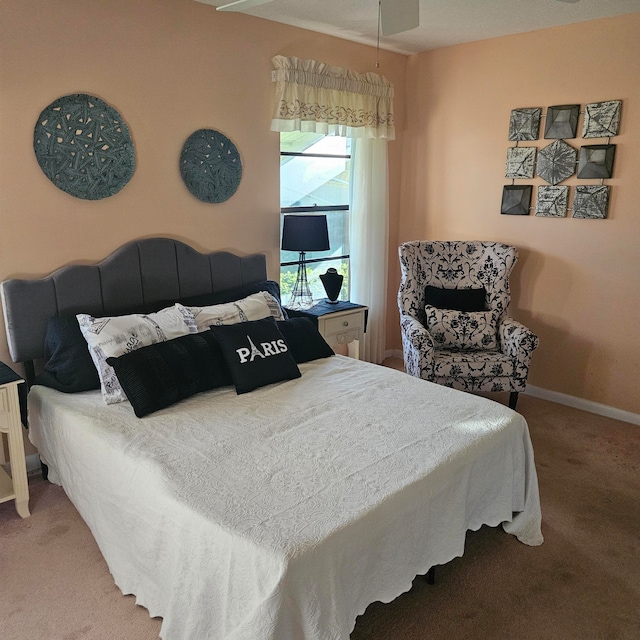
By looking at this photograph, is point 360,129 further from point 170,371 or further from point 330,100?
point 170,371

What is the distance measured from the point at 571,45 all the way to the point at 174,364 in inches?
124

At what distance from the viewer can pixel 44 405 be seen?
105 inches

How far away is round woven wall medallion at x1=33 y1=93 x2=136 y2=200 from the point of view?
9.21 ft

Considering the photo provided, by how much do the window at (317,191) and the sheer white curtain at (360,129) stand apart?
98mm

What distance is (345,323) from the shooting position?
155 inches

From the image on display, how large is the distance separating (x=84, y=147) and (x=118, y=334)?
0.98 m

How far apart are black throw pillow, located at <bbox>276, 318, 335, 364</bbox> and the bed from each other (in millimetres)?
114

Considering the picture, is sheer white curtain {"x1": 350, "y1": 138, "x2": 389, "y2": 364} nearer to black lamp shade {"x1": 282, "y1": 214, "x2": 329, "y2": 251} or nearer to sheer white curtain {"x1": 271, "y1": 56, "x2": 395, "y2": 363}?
sheer white curtain {"x1": 271, "y1": 56, "x2": 395, "y2": 363}

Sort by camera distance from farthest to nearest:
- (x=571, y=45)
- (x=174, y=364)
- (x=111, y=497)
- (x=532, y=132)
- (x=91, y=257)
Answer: (x=532, y=132) < (x=571, y=45) < (x=91, y=257) < (x=174, y=364) < (x=111, y=497)

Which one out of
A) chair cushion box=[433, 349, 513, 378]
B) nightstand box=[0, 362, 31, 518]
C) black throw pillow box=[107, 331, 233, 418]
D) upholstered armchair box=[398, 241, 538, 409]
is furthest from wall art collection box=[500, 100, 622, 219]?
nightstand box=[0, 362, 31, 518]

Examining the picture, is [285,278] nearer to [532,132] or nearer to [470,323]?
[470,323]

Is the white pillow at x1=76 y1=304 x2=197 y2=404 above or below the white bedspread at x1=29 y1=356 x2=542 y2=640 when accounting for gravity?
above

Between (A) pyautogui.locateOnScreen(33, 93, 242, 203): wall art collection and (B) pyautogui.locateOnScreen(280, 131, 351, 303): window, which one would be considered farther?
(B) pyautogui.locateOnScreen(280, 131, 351, 303): window

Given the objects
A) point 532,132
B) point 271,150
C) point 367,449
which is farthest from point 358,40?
point 367,449
